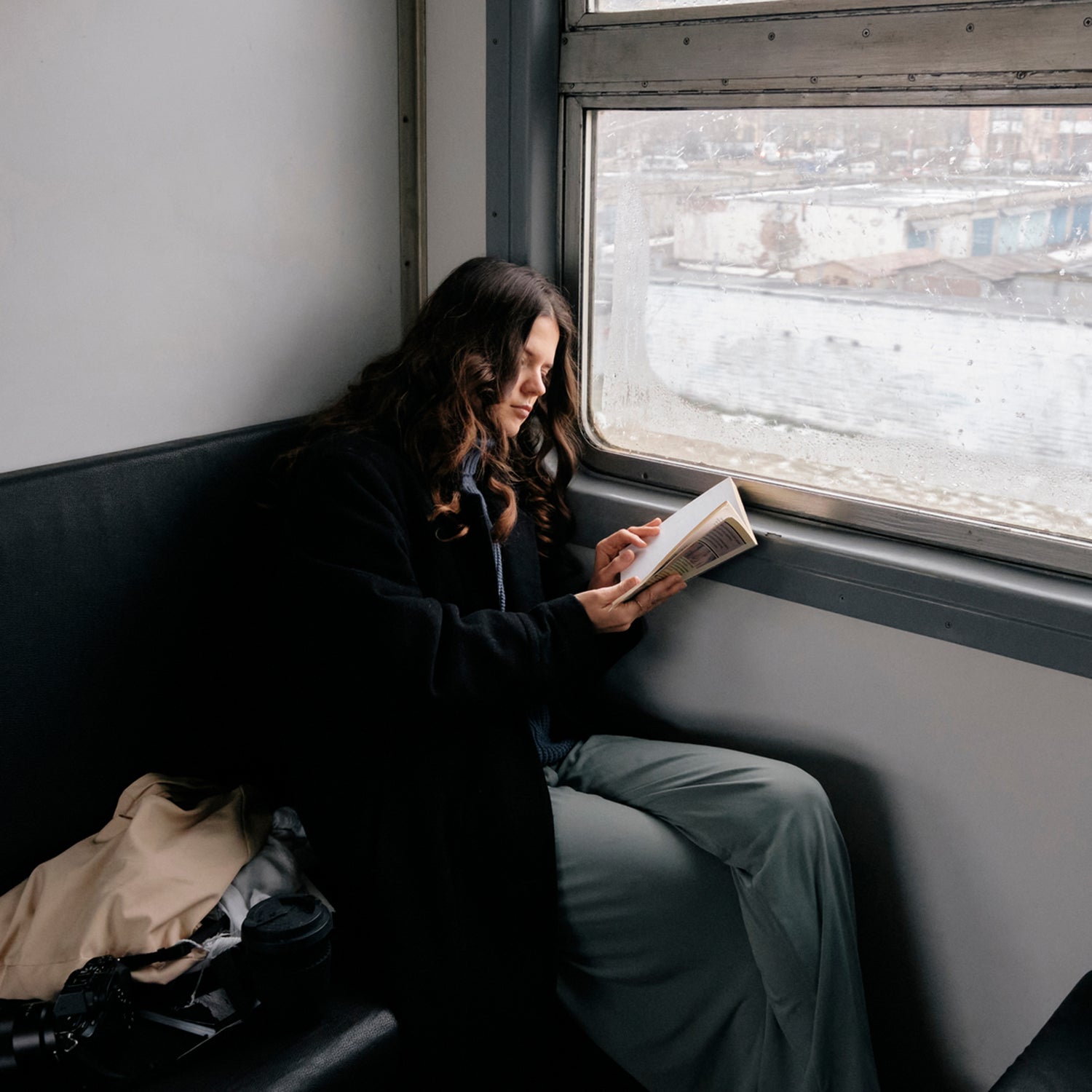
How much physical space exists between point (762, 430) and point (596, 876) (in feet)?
2.88

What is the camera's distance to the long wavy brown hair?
1901mm

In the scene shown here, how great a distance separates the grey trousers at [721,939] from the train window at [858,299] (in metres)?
0.57

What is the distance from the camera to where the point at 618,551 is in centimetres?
207

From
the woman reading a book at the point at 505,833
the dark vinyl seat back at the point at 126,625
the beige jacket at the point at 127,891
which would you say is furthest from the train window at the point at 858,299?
the beige jacket at the point at 127,891

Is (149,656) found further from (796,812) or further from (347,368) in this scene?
(796,812)

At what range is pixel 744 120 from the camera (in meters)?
1.89

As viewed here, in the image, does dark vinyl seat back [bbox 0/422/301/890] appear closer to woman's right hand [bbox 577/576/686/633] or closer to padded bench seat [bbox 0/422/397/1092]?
padded bench seat [bbox 0/422/397/1092]

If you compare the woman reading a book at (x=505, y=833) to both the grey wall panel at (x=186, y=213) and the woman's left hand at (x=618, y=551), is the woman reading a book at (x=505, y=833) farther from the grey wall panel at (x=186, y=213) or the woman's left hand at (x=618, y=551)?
the grey wall panel at (x=186, y=213)

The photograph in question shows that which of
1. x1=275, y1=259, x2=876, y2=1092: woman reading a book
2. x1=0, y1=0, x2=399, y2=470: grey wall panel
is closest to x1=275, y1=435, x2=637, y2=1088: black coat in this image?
x1=275, y1=259, x2=876, y2=1092: woman reading a book

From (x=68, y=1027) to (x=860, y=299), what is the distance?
5.36ft

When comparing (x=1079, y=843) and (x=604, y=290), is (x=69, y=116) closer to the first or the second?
(x=604, y=290)

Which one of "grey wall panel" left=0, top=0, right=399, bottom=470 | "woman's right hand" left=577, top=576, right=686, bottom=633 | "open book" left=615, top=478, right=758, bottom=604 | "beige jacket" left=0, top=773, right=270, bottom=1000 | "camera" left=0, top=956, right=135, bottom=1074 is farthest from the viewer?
"woman's right hand" left=577, top=576, right=686, bottom=633

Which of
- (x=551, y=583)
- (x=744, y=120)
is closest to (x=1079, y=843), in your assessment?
(x=551, y=583)

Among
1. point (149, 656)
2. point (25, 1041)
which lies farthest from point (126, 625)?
point (25, 1041)
